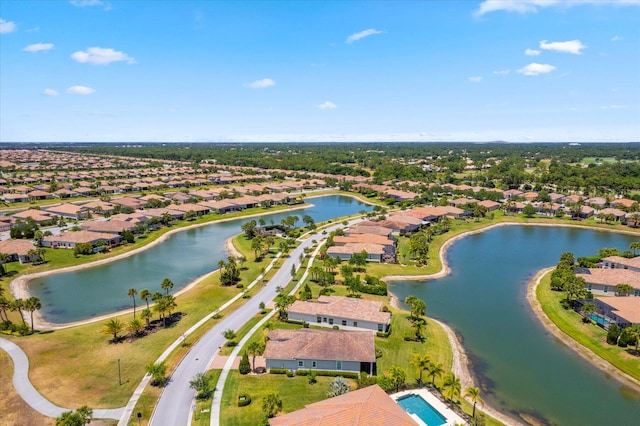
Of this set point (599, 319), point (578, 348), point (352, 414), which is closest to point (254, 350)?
point (352, 414)

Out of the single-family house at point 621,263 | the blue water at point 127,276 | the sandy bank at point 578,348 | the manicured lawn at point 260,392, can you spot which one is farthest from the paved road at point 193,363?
the single-family house at point 621,263

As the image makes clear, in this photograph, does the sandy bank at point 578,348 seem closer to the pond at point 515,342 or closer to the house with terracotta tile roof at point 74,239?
the pond at point 515,342

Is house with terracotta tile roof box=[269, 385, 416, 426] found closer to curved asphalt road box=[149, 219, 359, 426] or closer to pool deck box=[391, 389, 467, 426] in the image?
pool deck box=[391, 389, 467, 426]

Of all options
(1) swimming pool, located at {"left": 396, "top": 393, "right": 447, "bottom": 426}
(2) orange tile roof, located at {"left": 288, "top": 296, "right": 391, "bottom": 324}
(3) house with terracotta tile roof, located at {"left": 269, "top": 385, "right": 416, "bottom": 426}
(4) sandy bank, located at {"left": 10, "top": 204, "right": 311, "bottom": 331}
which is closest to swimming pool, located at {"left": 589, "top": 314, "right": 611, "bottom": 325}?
(2) orange tile roof, located at {"left": 288, "top": 296, "right": 391, "bottom": 324}

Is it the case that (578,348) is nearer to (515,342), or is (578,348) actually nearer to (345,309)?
(515,342)

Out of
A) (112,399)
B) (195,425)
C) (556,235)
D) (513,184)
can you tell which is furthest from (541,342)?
(513,184)
